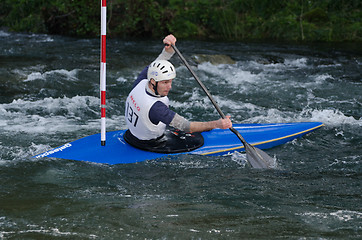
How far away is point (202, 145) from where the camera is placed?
4.63 meters

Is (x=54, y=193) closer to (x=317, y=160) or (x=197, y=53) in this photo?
(x=317, y=160)

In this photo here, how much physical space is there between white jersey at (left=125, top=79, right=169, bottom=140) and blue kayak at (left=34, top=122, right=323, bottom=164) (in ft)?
0.70

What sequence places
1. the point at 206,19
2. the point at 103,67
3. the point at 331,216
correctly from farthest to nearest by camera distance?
the point at 206,19, the point at 103,67, the point at 331,216

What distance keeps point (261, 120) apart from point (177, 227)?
368 centimetres

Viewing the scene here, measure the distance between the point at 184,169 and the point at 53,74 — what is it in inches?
199

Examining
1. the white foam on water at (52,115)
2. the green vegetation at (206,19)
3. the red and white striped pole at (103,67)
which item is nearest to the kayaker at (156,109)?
the red and white striped pole at (103,67)

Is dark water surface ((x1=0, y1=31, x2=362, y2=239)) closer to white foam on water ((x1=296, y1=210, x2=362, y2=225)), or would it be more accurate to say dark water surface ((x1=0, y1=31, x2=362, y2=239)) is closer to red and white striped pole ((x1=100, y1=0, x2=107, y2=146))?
white foam on water ((x1=296, y1=210, x2=362, y2=225))

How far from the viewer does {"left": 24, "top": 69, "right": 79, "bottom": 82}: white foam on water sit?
26.9 ft

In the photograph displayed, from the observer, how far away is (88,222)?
9.57ft

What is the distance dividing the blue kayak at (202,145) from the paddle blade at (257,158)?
26cm

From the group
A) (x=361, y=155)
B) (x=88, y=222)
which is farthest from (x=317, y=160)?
(x=88, y=222)

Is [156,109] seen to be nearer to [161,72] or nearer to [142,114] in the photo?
[142,114]

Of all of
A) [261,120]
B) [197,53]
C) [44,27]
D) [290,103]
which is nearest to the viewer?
[261,120]

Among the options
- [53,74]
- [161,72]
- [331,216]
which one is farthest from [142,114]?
[53,74]
